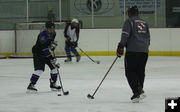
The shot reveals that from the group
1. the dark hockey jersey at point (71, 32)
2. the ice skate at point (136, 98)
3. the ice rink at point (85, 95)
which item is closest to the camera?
the ice rink at point (85, 95)

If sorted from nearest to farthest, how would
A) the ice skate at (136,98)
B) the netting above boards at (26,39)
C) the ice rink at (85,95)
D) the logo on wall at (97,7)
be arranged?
the ice rink at (85,95) → the ice skate at (136,98) → the netting above boards at (26,39) → the logo on wall at (97,7)

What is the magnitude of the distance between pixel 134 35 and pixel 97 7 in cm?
932

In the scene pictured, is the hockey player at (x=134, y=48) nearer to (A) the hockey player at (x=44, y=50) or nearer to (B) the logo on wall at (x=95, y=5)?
(A) the hockey player at (x=44, y=50)

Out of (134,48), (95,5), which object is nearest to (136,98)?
(134,48)

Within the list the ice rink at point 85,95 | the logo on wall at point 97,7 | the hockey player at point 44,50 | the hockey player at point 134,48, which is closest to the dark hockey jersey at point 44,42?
the hockey player at point 44,50

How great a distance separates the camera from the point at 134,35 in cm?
487

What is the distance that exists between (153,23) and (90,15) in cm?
196

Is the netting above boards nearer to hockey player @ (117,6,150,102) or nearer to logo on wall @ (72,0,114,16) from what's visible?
logo on wall @ (72,0,114,16)

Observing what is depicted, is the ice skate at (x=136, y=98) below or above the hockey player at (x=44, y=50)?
below

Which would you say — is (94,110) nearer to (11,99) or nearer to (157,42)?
(11,99)

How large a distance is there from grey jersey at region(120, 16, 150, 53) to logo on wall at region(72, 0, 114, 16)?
9.16m

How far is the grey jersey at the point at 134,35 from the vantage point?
4820 mm

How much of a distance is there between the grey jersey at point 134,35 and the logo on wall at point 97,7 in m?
9.16

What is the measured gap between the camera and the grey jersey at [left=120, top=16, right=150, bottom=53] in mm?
4820
